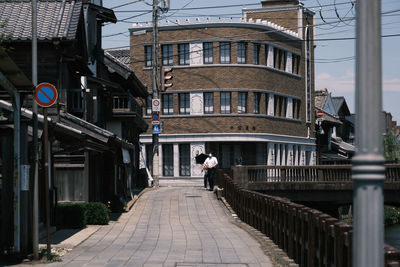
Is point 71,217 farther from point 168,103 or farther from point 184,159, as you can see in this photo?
point 168,103

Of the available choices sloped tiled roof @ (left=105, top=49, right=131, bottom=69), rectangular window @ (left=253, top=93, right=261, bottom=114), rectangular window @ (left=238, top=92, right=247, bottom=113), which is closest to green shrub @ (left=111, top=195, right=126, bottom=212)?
rectangular window @ (left=238, top=92, right=247, bottom=113)

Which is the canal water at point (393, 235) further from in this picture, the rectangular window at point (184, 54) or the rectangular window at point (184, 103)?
the rectangular window at point (184, 54)

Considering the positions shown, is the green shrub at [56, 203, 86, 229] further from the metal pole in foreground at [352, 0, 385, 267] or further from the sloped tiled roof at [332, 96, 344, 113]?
the sloped tiled roof at [332, 96, 344, 113]

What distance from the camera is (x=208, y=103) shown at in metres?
45.9

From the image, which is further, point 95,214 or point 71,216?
point 95,214

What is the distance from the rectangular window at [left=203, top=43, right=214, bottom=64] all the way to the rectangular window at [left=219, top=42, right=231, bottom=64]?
26.2 inches

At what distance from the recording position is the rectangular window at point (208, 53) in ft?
151

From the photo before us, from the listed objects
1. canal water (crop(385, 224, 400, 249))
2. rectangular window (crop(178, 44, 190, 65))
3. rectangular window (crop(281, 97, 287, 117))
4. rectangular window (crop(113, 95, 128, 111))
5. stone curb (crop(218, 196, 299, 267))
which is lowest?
canal water (crop(385, 224, 400, 249))

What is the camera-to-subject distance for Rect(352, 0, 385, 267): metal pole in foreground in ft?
16.2

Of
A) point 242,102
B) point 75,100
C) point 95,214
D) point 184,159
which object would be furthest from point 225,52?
point 95,214

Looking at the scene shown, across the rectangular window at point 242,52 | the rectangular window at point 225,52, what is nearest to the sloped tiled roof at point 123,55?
the rectangular window at point 225,52

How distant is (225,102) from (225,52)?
339 centimetres

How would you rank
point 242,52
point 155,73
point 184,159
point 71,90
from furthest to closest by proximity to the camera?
point 184,159 < point 242,52 < point 155,73 < point 71,90

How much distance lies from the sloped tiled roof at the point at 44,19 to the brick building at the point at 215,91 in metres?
21.0
